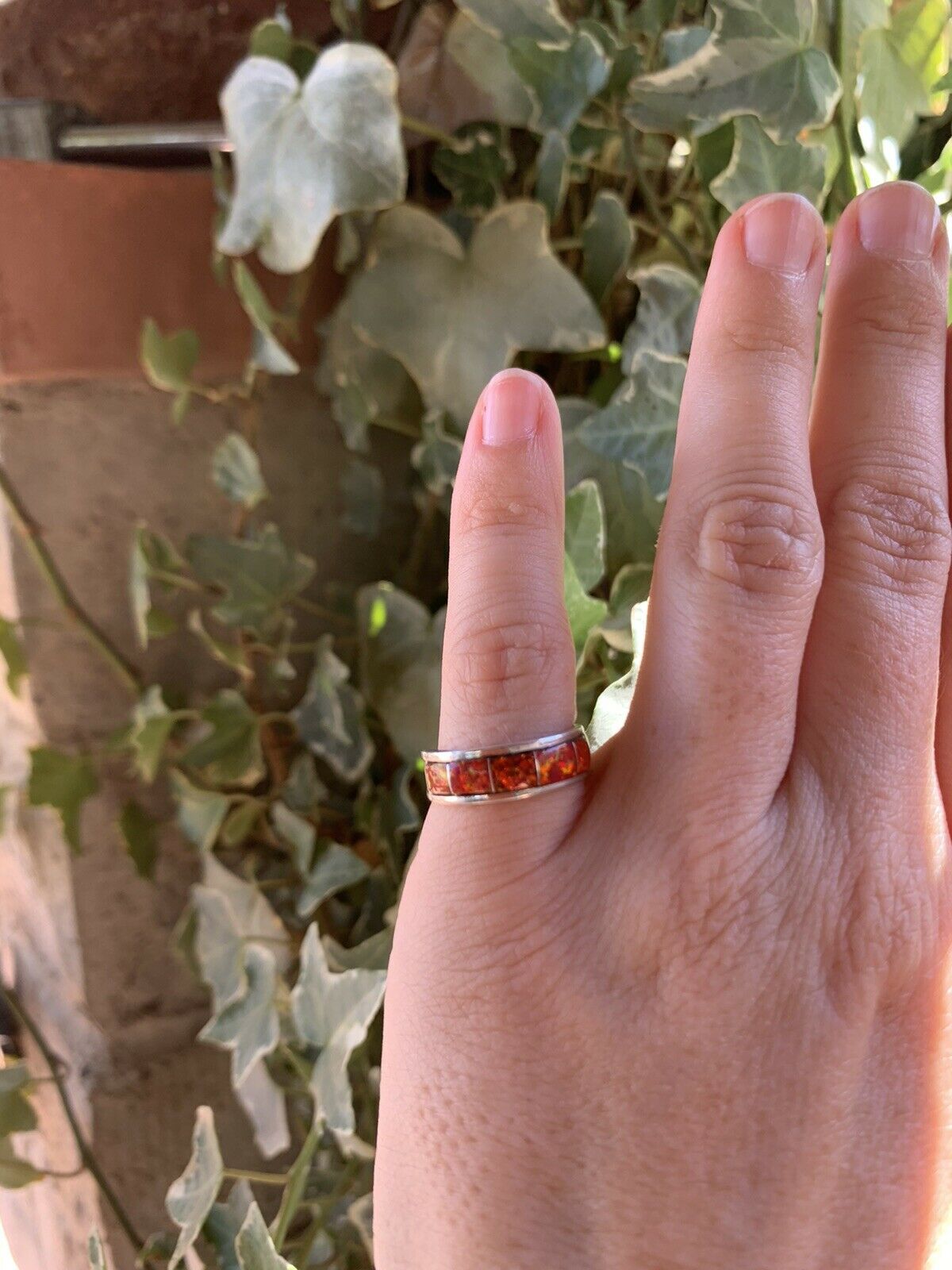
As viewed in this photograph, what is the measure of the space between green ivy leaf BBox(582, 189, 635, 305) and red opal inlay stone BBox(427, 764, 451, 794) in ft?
1.26

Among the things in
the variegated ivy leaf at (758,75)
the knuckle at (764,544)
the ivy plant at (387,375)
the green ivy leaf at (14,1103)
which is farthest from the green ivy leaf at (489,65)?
the green ivy leaf at (14,1103)

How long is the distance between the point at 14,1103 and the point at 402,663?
429 millimetres

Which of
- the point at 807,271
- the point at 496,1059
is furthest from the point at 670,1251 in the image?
the point at 807,271

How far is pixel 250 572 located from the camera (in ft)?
2.24

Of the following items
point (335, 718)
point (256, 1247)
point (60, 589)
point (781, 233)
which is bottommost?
point (256, 1247)

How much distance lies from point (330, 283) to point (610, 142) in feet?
0.78

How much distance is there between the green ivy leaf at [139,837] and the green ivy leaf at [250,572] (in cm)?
20

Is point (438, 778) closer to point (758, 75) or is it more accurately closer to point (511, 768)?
point (511, 768)

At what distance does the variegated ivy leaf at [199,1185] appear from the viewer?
57cm

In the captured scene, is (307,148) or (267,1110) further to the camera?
(267,1110)

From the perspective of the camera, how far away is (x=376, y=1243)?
15.7 inches

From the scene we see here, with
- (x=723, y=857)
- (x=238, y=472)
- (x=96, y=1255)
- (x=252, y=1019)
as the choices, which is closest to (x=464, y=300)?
(x=238, y=472)

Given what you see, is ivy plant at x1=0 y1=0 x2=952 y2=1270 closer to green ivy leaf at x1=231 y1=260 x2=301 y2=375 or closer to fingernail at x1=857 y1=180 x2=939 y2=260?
green ivy leaf at x1=231 y1=260 x2=301 y2=375

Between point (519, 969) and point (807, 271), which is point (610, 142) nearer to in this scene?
point (807, 271)
